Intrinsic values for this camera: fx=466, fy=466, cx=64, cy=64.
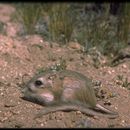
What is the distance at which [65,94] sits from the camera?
5012mm

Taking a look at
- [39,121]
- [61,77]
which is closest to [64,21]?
[61,77]

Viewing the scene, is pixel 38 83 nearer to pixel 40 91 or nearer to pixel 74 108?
pixel 40 91

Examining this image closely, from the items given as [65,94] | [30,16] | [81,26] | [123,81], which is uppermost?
[30,16]

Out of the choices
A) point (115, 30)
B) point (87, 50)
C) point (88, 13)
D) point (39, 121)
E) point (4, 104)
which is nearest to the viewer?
point (39, 121)

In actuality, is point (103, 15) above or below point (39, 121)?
above

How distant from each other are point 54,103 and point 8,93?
0.63 metres

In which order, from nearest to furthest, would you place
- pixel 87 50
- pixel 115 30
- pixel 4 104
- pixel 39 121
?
pixel 39 121 < pixel 4 104 < pixel 87 50 < pixel 115 30

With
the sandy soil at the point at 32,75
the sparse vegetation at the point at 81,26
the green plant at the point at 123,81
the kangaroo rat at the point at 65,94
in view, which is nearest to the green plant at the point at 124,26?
the sparse vegetation at the point at 81,26

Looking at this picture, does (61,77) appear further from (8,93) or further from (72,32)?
(72,32)

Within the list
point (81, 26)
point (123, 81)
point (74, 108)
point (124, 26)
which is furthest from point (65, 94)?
point (81, 26)

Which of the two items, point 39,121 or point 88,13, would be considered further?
point 88,13

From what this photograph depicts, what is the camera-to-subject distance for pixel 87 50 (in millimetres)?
6602

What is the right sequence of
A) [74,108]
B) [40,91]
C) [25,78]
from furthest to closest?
[25,78] < [40,91] < [74,108]

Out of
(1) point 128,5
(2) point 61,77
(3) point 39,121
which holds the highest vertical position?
(1) point 128,5
